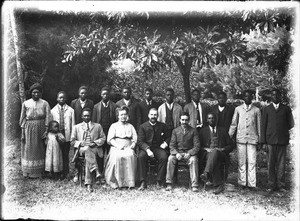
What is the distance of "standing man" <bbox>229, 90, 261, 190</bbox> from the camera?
7039 millimetres

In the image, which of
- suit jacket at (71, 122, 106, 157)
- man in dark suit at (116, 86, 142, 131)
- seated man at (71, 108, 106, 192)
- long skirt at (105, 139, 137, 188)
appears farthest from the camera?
man in dark suit at (116, 86, 142, 131)

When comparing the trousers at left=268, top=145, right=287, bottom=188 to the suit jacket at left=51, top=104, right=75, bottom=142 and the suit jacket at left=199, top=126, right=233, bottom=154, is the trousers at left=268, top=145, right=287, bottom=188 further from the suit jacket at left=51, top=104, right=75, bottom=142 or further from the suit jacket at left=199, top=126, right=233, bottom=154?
the suit jacket at left=51, top=104, right=75, bottom=142

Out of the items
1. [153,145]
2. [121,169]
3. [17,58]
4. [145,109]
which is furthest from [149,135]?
[17,58]

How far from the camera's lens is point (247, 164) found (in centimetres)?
715

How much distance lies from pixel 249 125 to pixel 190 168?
143cm

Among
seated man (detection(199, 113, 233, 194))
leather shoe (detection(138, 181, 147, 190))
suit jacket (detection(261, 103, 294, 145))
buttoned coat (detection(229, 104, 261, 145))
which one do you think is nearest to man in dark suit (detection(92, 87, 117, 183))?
leather shoe (detection(138, 181, 147, 190))

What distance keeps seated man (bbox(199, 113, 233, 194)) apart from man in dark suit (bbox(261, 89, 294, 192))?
2.45 feet

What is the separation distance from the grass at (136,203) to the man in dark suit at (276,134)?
0.31 m

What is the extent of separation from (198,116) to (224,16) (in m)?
2.17

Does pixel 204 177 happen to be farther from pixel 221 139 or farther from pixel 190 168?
pixel 221 139

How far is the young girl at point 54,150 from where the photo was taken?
7.34 meters

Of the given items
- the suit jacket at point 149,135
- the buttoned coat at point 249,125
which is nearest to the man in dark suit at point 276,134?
the buttoned coat at point 249,125

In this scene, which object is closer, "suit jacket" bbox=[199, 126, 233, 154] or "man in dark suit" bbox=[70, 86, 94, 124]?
"suit jacket" bbox=[199, 126, 233, 154]

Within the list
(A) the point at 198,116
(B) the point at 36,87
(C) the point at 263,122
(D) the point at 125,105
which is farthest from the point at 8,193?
(C) the point at 263,122
